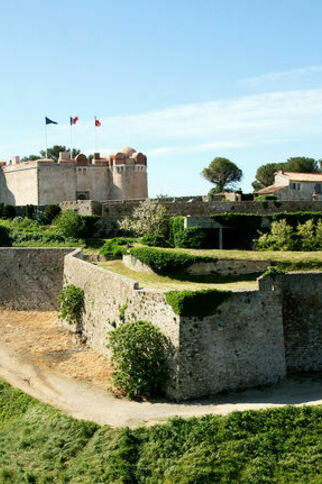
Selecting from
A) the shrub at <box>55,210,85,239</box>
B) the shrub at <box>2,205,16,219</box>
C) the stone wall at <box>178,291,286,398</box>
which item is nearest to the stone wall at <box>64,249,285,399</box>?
the stone wall at <box>178,291,286,398</box>

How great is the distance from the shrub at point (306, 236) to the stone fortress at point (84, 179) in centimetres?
1858

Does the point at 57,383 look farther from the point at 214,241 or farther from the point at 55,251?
the point at 214,241

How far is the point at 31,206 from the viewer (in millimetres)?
44188

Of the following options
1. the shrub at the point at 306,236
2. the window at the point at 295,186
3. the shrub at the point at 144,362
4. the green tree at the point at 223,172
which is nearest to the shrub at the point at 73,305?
the shrub at the point at 144,362

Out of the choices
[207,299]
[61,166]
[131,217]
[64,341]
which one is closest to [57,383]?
[64,341]

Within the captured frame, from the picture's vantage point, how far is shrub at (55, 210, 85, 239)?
1492 inches

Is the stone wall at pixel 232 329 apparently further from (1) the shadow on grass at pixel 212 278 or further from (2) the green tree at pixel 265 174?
(2) the green tree at pixel 265 174

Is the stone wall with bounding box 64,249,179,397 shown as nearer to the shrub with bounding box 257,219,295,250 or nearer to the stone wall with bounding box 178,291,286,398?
the stone wall with bounding box 178,291,286,398

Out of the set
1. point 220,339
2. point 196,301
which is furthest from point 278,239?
point 196,301

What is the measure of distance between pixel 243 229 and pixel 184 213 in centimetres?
589

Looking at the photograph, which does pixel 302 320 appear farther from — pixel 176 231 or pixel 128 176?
pixel 128 176

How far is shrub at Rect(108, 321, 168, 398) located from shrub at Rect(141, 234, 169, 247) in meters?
16.4

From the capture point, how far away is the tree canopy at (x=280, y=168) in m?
73.4

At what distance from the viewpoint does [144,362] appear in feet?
57.8
